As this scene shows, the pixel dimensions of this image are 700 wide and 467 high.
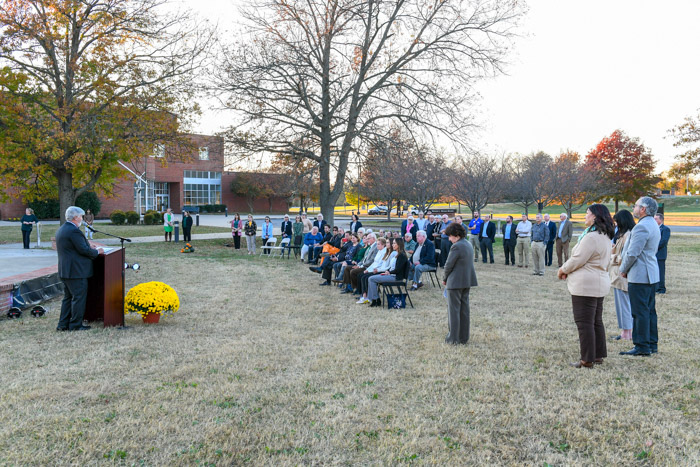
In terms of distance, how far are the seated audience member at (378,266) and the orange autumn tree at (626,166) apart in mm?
45639

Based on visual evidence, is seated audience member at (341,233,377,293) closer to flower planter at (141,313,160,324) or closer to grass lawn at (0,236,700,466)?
grass lawn at (0,236,700,466)

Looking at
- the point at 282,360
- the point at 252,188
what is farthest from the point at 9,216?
the point at 282,360

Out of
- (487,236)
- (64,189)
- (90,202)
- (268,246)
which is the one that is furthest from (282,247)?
(90,202)

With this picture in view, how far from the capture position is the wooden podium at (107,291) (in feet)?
24.1

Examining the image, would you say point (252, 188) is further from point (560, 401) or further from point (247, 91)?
point (560, 401)

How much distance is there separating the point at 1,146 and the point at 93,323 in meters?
13.0

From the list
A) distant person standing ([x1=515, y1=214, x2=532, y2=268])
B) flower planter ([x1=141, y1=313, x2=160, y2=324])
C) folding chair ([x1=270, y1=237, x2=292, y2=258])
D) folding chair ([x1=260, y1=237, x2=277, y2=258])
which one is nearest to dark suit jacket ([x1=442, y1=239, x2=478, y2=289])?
flower planter ([x1=141, y1=313, x2=160, y2=324])

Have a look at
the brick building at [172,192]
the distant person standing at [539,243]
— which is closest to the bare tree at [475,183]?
the distant person standing at [539,243]

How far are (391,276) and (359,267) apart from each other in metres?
1.44

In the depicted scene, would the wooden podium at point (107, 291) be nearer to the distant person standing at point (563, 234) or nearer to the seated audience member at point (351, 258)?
the seated audience member at point (351, 258)

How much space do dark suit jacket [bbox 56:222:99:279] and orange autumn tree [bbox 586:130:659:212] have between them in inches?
1997

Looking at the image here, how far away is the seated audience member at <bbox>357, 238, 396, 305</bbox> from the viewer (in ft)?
32.8

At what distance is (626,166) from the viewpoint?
5272cm

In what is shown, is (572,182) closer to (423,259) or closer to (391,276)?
(423,259)
